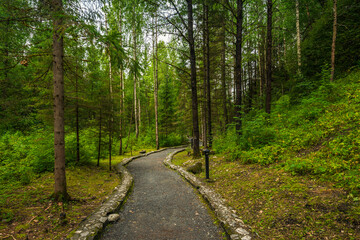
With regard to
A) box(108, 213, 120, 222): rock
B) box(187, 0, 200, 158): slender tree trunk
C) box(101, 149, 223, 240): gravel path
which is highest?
box(187, 0, 200, 158): slender tree trunk

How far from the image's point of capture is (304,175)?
13.1 feet

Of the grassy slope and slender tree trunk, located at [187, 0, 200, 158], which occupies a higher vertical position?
slender tree trunk, located at [187, 0, 200, 158]

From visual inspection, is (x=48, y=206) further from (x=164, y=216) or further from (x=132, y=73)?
(x=132, y=73)

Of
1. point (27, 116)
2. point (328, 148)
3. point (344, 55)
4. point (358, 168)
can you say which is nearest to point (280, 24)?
point (344, 55)

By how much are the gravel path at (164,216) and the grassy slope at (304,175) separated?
923mm

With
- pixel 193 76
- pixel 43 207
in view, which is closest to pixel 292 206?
pixel 43 207

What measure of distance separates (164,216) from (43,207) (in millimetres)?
3071

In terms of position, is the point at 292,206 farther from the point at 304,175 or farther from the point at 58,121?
the point at 58,121

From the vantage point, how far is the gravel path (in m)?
3.19

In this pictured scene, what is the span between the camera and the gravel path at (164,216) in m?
3.19

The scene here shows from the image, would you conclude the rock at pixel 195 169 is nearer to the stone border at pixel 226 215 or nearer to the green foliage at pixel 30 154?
the stone border at pixel 226 215

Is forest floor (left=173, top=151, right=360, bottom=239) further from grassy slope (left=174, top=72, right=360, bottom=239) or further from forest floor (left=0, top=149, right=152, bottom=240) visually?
forest floor (left=0, top=149, right=152, bottom=240)

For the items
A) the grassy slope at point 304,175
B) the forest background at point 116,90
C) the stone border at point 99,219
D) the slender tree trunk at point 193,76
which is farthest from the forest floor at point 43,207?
the slender tree trunk at point 193,76

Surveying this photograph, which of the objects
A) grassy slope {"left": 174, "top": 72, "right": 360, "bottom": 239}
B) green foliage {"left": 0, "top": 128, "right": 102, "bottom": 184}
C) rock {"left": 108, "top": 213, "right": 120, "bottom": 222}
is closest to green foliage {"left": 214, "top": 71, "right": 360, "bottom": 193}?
grassy slope {"left": 174, "top": 72, "right": 360, "bottom": 239}
